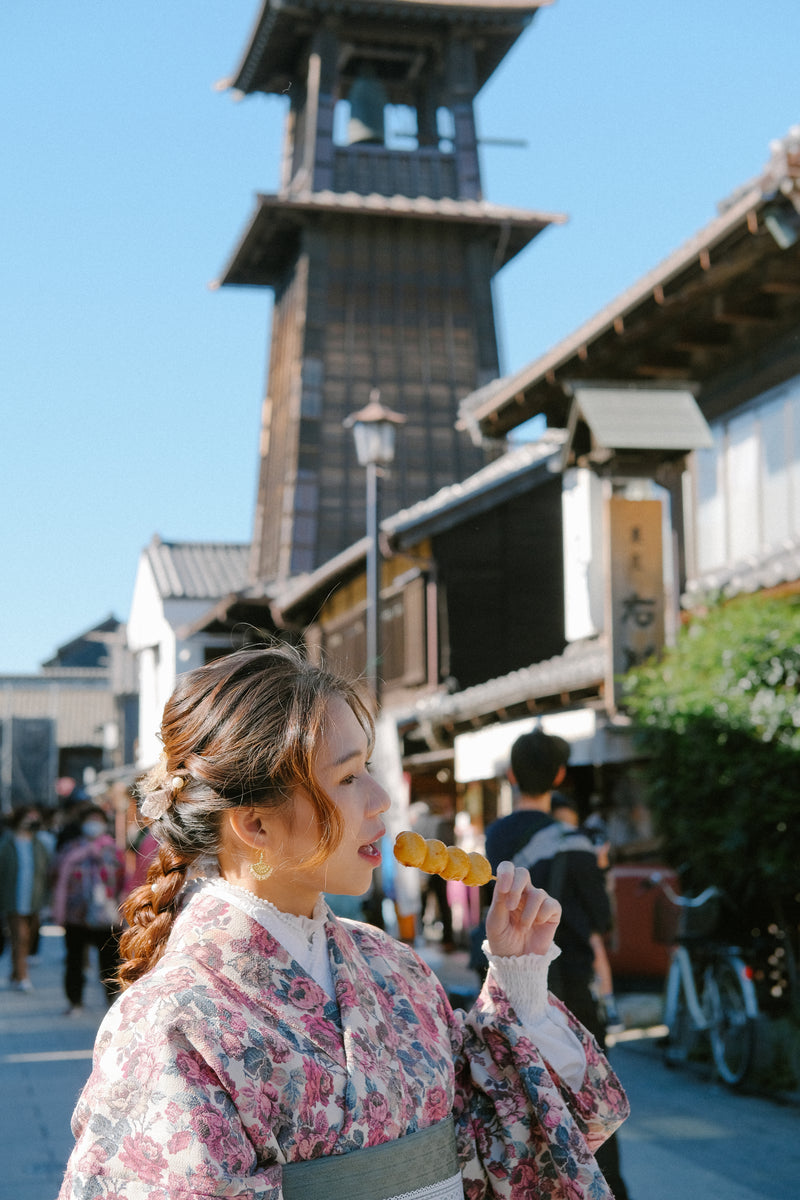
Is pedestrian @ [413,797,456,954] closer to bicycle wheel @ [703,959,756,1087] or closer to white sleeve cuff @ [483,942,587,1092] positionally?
bicycle wheel @ [703,959,756,1087]

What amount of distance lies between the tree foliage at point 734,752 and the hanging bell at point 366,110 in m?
24.0

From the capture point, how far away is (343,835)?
229 cm

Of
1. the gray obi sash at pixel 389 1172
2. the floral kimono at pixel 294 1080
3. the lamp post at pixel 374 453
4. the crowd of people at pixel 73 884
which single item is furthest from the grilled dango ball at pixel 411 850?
the lamp post at pixel 374 453

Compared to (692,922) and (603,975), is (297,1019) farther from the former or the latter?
(603,975)

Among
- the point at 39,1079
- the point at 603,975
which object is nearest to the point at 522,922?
the point at 39,1079

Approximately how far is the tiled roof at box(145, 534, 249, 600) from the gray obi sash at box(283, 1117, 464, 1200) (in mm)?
30141

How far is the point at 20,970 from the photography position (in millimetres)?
15312

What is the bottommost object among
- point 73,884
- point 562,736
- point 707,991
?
point 707,991

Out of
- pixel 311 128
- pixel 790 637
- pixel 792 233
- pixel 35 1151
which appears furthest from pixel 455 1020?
pixel 311 128

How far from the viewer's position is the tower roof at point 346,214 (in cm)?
2977

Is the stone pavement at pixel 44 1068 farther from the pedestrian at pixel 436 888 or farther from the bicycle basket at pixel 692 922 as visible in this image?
the bicycle basket at pixel 692 922

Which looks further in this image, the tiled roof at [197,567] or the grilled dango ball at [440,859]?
the tiled roof at [197,567]

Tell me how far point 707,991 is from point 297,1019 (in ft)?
24.8

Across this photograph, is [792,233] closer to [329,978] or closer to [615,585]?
[615,585]
